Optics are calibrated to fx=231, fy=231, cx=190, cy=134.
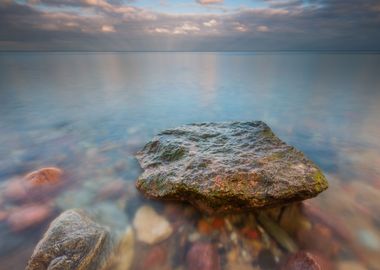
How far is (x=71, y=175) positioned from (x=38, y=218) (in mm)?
1201

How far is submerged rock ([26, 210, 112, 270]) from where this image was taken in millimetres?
2389

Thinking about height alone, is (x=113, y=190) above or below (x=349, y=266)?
below

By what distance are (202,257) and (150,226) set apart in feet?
2.88

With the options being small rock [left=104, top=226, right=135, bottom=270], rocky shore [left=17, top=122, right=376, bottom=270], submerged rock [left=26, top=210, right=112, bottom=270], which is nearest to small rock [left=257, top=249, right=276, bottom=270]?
rocky shore [left=17, top=122, right=376, bottom=270]

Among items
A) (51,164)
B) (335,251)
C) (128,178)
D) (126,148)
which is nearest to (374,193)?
(335,251)

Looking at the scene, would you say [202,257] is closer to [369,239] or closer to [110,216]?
[110,216]

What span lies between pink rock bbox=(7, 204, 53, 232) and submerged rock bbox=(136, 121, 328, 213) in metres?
1.41

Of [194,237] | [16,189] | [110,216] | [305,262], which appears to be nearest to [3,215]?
[16,189]

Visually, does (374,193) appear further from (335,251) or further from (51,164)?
(51,164)

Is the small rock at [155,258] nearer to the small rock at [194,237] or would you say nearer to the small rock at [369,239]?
the small rock at [194,237]

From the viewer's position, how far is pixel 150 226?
3252 mm

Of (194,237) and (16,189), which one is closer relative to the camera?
(194,237)

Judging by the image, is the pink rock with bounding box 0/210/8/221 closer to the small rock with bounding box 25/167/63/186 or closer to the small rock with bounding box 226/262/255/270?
the small rock with bounding box 25/167/63/186

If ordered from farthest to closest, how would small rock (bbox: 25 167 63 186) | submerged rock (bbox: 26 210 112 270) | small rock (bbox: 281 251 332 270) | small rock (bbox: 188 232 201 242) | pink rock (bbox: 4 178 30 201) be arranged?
small rock (bbox: 25 167 63 186)
pink rock (bbox: 4 178 30 201)
small rock (bbox: 188 232 201 242)
small rock (bbox: 281 251 332 270)
submerged rock (bbox: 26 210 112 270)
